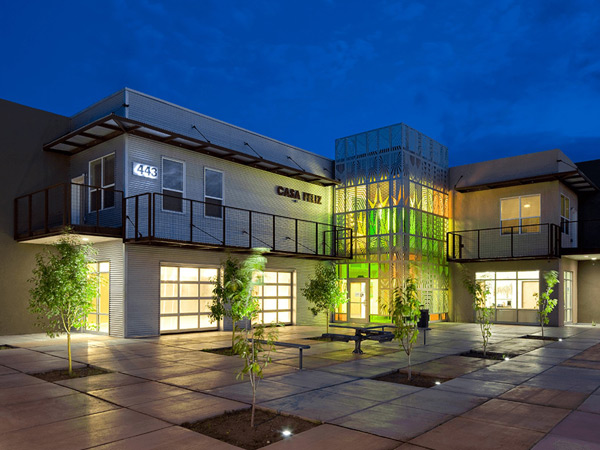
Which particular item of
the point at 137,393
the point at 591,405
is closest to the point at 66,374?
the point at 137,393

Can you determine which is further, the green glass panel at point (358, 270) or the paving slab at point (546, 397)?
the green glass panel at point (358, 270)

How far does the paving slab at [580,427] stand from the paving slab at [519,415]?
10 cm

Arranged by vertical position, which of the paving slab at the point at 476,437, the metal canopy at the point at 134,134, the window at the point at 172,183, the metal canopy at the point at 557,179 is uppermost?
the metal canopy at the point at 134,134

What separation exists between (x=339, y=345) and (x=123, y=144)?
9.22 metres

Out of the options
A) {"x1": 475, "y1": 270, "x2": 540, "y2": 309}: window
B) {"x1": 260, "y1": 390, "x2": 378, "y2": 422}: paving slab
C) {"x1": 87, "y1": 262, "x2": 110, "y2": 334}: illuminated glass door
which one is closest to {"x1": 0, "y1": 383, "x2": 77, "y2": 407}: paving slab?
{"x1": 260, "y1": 390, "x2": 378, "y2": 422}: paving slab

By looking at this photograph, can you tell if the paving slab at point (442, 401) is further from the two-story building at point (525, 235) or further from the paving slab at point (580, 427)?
the two-story building at point (525, 235)

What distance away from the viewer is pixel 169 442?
Result: 5629 millimetres

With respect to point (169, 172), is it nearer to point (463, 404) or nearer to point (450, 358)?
point (450, 358)

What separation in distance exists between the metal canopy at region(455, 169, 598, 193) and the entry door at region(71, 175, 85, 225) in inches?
657

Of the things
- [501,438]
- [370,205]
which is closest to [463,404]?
[501,438]

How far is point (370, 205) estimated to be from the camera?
75.5 feet

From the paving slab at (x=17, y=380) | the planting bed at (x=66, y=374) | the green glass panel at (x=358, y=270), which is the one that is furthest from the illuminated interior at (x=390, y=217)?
the paving slab at (x=17, y=380)

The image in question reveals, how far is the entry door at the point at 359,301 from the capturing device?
22.8 metres

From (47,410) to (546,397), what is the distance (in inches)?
295
